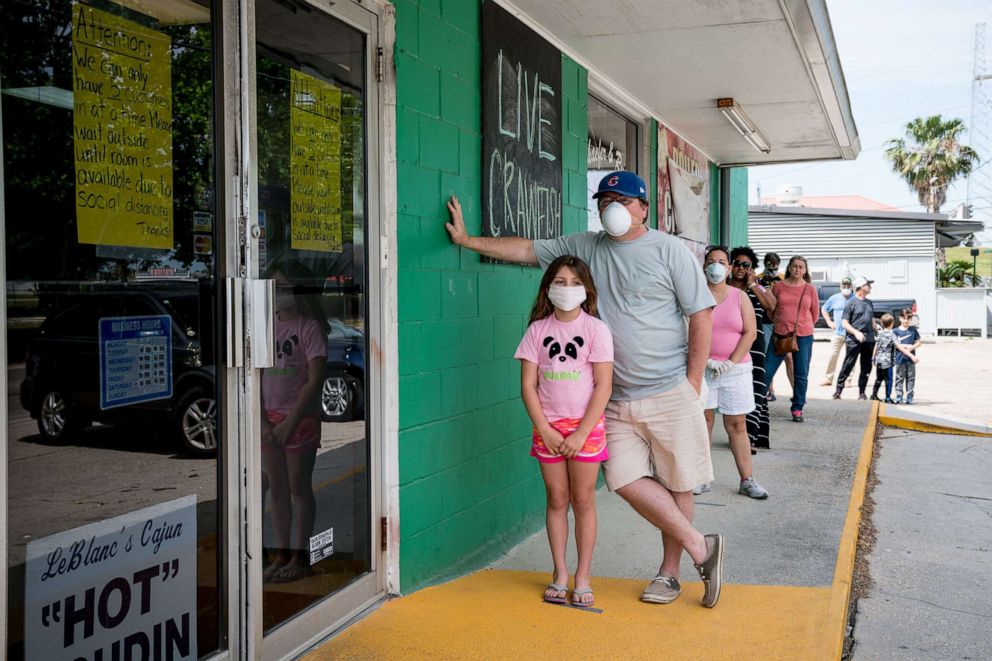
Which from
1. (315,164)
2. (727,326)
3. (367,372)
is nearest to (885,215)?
(727,326)

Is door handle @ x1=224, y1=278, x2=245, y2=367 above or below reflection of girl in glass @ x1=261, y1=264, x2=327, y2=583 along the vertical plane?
above

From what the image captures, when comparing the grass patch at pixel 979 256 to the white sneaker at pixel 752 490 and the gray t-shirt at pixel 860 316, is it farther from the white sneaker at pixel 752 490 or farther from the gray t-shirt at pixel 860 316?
the white sneaker at pixel 752 490

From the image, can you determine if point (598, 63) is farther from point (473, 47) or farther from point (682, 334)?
point (682, 334)

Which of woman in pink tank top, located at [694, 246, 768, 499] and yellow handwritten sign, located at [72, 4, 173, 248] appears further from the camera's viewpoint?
woman in pink tank top, located at [694, 246, 768, 499]

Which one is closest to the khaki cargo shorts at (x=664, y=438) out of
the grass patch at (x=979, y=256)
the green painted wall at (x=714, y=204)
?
the green painted wall at (x=714, y=204)

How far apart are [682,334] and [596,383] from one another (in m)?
0.58

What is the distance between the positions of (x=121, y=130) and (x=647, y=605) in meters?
3.10

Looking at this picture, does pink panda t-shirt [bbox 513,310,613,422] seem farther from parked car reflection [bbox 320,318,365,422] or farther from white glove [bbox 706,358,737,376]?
white glove [bbox 706,358,737,376]

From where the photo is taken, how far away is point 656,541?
5625mm

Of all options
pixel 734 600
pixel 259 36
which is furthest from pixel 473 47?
pixel 734 600

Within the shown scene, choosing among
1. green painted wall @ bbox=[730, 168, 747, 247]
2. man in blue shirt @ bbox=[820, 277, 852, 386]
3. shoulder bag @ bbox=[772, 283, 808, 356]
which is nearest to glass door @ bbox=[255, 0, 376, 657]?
shoulder bag @ bbox=[772, 283, 808, 356]

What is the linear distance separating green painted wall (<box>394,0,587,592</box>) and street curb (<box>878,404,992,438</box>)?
7.37 metres

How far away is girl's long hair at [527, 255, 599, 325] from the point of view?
4.19 metres

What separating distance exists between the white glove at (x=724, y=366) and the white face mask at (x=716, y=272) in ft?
1.96
